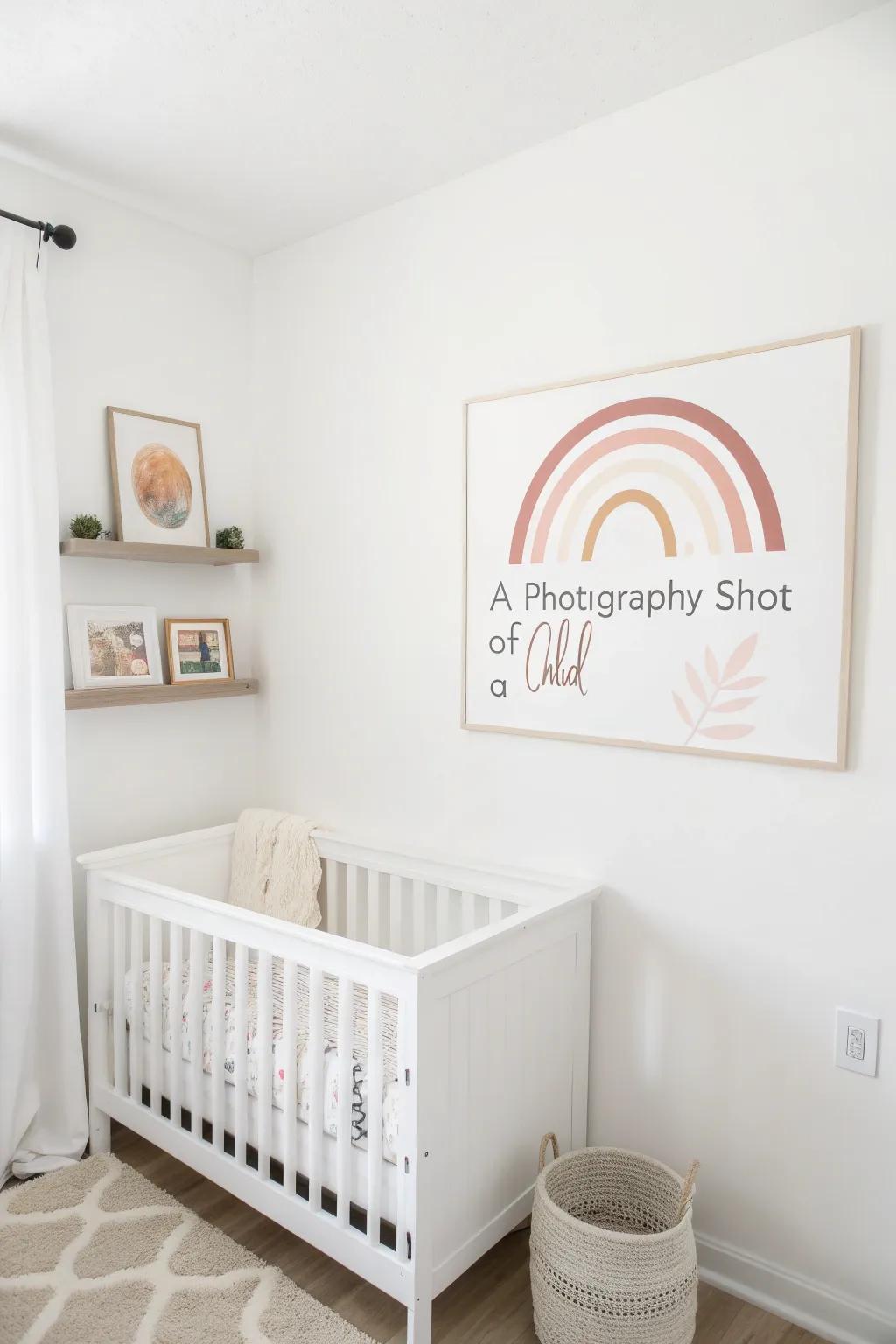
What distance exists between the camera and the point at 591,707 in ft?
6.80

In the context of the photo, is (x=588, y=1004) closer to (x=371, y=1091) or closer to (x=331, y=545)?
(x=371, y=1091)

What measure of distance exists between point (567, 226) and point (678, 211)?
28 centimetres

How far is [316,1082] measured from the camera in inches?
70.7

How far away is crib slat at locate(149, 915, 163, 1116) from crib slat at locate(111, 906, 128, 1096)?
0.13 metres

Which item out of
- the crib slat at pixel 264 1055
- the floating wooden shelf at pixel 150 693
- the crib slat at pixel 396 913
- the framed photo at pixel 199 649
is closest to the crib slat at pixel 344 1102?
the crib slat at pixel 264 1055

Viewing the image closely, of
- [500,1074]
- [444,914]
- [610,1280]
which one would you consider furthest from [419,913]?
[610,1280]

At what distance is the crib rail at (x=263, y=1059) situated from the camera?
1.69 metres

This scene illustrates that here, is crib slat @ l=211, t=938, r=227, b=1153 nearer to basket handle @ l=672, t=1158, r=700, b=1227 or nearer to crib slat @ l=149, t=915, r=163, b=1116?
crib slat @ l=149, t=915, r=163, b=1116

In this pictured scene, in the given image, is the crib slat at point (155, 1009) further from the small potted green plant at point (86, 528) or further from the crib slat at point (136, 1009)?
the small potted green plant at point (86, 528)

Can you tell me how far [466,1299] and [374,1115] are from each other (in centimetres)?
51

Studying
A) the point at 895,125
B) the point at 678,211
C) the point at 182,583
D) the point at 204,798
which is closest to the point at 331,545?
the point at 182,583

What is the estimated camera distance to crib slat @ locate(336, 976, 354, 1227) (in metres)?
1.71

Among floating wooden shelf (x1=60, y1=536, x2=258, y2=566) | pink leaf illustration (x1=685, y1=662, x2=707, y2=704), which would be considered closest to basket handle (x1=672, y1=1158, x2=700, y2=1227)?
pink leaf illustration (x1=685, y1=662, x2=707, y2=704)

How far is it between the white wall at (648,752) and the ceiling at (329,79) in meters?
0.10
